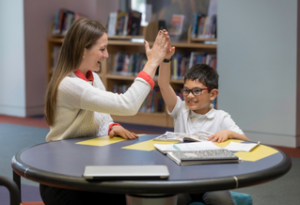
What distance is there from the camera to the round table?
103cm

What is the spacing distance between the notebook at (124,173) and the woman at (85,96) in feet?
1.41

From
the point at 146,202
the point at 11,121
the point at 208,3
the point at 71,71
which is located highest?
the point at 208,3

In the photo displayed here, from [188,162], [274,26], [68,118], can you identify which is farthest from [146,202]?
[274,26]

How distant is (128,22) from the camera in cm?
512

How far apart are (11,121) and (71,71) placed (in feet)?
12.7

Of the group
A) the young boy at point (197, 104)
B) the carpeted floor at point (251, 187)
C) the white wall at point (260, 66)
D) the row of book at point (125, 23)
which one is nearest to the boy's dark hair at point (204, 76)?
the young boy at point (197, 104)

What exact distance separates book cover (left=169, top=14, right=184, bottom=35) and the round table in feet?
12.4

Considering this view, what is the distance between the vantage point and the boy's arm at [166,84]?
6.57 feet

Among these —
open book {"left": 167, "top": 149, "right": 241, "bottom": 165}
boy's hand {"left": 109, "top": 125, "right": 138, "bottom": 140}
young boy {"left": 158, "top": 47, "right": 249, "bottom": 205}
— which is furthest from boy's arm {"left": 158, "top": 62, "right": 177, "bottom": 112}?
open book {"left": 167, "top": 149, "right": 241, "bottom": 165}

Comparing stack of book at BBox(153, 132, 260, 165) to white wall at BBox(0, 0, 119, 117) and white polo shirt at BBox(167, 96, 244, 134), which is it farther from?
white wall at BBox(0, 0, 119, 117)

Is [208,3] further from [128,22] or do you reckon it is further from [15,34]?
[15,34]

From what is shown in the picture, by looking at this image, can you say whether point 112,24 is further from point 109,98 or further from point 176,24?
point 109,98

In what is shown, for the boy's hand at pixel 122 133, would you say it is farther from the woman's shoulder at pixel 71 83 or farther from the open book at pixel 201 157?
the open book at pixel 201 157

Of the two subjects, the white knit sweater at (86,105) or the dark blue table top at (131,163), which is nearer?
the dark blue table top at (131,163)
